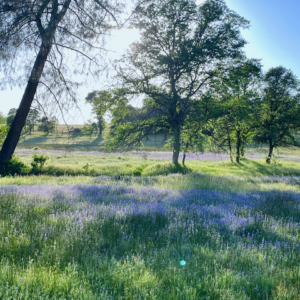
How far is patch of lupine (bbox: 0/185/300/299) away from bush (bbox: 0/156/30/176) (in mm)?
8342

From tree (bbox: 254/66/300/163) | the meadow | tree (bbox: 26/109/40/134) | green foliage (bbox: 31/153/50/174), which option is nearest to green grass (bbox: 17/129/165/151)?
tree (bbox: 26/109/40/134)

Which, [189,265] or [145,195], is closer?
[189,265]

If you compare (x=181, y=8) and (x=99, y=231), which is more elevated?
(x=181, y=8)

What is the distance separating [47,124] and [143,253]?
30.3ft

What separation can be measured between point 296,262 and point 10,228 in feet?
14.8

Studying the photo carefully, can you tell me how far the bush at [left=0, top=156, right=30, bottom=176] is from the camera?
512 inches

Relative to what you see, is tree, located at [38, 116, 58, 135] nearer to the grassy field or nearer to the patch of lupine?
the grassy field

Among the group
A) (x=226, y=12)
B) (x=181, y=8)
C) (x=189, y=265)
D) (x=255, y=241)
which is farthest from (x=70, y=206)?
(x=226, y=12)

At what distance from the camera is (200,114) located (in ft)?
58.7

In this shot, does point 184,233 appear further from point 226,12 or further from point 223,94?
point 226,12

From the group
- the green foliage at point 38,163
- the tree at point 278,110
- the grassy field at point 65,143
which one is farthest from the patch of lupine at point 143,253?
the tree at point 278,110

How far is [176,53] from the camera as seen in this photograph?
17078 millimetres

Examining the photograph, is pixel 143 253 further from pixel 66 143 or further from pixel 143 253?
pixel 66 143

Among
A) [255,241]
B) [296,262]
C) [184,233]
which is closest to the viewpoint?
[296,262]
